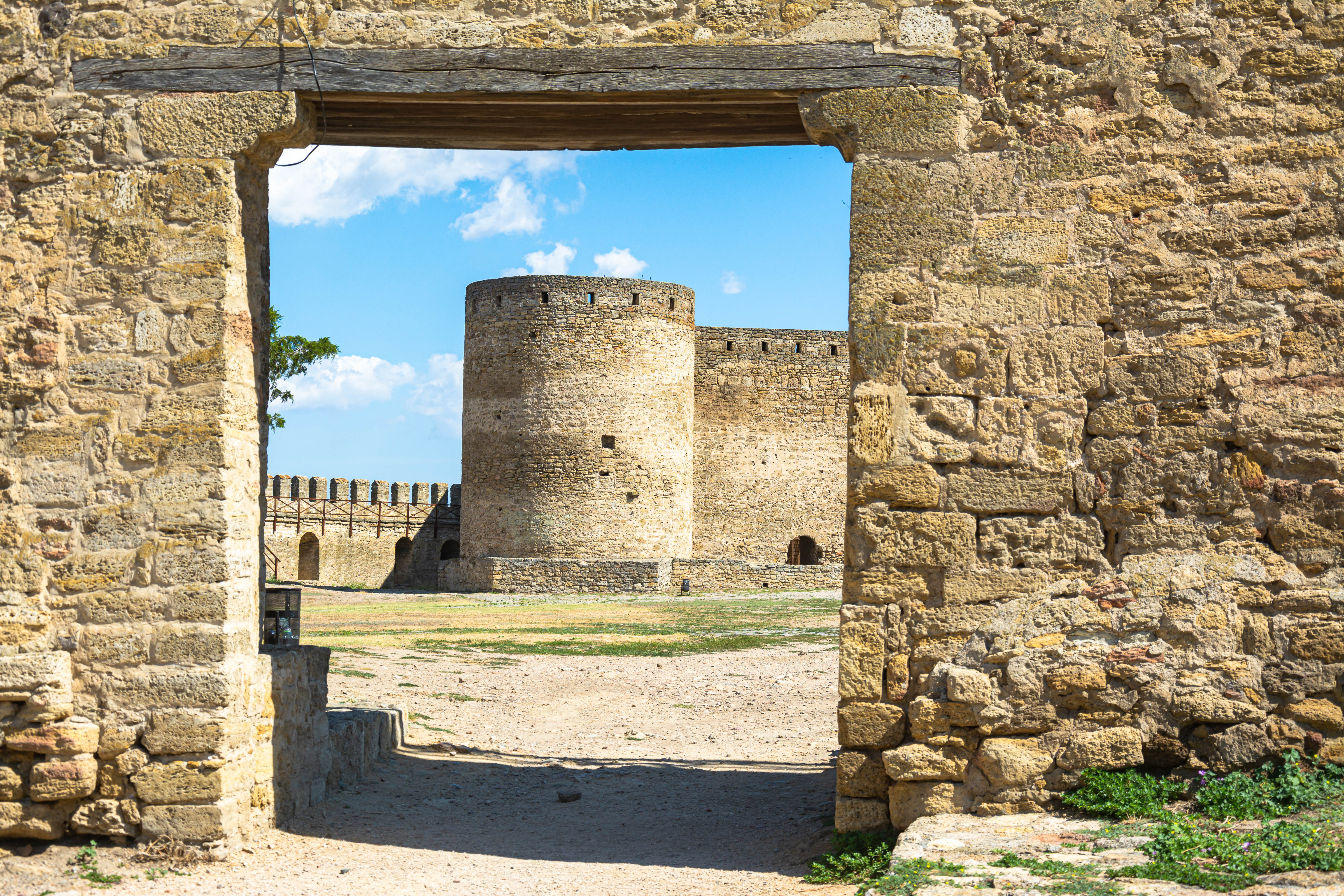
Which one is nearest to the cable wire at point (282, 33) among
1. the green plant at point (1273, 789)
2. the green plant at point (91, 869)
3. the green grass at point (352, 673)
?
the green plant at point (91, 869)

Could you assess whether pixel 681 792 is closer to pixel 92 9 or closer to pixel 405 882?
pixel 405 882

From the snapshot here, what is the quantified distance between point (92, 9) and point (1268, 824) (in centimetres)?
541

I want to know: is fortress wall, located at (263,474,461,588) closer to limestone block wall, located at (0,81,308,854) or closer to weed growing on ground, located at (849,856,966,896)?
limestone block wall, located at (0,81,308,854)

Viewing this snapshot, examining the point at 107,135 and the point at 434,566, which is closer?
the point at 107,135

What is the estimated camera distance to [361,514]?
105ft

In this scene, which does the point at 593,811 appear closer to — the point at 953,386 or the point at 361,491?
the point at 953,386

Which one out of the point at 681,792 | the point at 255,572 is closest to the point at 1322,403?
the point at 681,792

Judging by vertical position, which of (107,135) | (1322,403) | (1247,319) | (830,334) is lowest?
(1322,403)

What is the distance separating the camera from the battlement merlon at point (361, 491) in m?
31.2

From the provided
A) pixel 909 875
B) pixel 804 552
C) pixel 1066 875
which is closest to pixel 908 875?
pixel 909 875

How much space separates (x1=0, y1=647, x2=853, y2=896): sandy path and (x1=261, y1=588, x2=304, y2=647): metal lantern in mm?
811

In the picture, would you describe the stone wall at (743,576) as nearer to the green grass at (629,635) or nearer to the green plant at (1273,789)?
the green grass at (629,635)

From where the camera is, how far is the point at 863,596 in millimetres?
4605

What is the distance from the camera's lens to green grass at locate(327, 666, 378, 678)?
927cm
